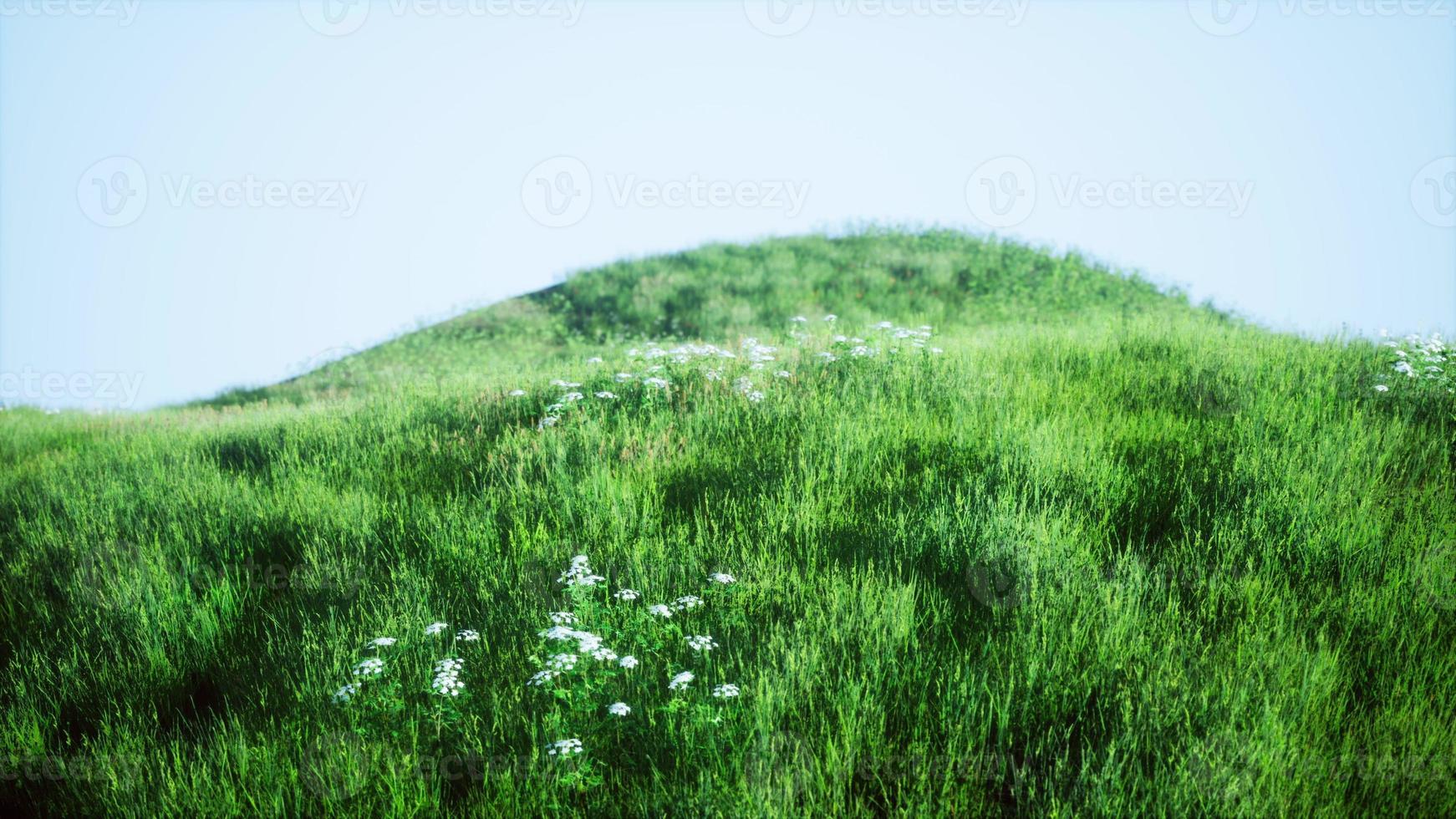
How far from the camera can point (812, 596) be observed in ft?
11.3

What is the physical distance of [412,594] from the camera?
3.90 m

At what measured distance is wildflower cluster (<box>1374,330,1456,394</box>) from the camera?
18.5ft

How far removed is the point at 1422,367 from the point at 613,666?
21.3 ft

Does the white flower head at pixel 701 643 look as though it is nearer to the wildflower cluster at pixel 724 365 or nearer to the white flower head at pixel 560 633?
the white flower head at pixel 560 633

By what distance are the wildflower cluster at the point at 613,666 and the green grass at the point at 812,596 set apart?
25mm

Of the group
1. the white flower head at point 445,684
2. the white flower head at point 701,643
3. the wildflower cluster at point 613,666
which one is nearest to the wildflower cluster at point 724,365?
the wildflower cluster at point 613,666

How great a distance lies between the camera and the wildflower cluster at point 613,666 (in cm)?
269

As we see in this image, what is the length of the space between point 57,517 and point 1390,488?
29.7 ft

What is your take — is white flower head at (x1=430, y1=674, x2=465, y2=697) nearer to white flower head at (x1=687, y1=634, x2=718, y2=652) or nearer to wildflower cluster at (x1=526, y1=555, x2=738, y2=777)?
wildflower cluster at (x1=526, y1=555, x2=738, y2=777)

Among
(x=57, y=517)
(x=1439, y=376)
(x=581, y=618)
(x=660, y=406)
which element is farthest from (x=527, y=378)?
(x=1439, y=376)

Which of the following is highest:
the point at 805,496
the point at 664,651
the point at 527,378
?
the point at 527,378

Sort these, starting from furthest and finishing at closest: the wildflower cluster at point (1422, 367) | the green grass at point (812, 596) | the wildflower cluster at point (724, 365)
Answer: the wildflower cluster at point (724, 365) < the wildflower cluster at point (1422, 367) < the green grass at point (812, 596)

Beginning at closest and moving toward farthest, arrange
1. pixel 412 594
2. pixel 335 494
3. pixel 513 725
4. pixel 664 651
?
pixel 513 725, pixel 664 651, pixel 412 594, pixel 335 494

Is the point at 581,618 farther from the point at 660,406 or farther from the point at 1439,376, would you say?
the point at 1439,376
